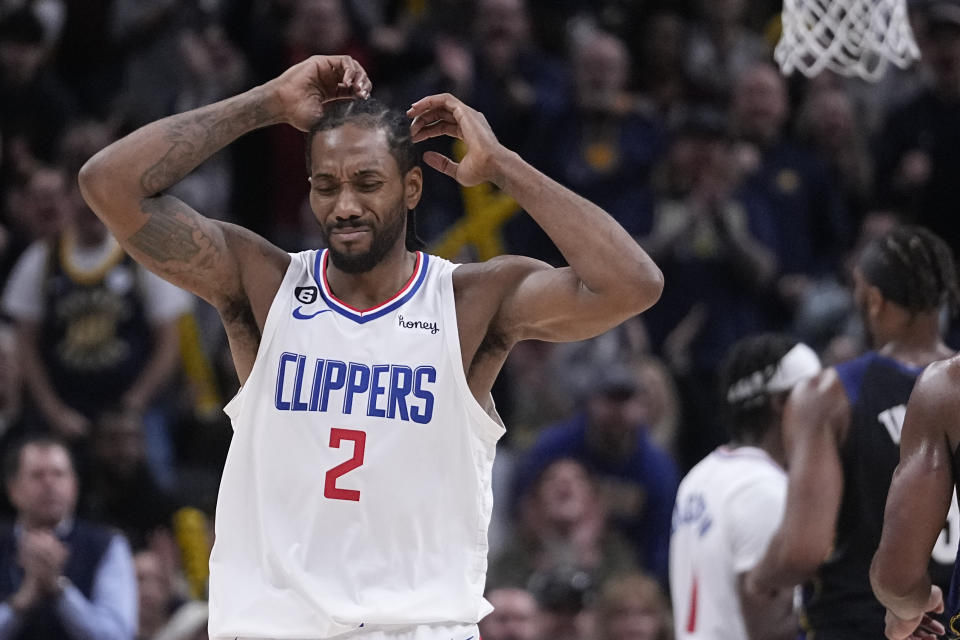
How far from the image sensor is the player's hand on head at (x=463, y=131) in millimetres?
4566

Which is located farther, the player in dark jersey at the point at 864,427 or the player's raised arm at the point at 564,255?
the player in dark jersey at the point at 864,427

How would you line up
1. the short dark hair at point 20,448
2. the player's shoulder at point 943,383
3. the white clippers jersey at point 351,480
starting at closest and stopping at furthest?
the player's shoulder at point 943,383
the white clippers jersey at point 351,480
the short dark hair at point 20,448

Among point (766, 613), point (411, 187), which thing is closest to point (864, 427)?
point (766, 613)

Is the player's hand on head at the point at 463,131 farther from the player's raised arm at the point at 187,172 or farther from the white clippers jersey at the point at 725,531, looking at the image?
the white clippers jersey at the point at 725,531

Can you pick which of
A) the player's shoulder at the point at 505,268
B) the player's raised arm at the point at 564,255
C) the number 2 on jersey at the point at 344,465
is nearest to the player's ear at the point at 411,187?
the player's raised arm at the point at 564,255

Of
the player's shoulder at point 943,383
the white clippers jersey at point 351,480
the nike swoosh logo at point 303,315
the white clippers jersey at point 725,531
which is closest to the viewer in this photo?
the player's shoulder at point 943,383

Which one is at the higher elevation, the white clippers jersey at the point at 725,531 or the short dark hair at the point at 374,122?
the short dark hair at the point at 374,122

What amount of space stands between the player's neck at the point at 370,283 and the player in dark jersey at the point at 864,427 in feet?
5.66

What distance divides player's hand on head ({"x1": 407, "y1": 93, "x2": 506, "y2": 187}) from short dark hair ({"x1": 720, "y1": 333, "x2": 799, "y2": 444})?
6.68ft

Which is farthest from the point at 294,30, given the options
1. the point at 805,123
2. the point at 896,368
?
the point at 896,368

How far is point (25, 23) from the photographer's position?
10.3 meters

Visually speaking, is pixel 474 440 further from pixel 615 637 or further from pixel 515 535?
pixel 515 535

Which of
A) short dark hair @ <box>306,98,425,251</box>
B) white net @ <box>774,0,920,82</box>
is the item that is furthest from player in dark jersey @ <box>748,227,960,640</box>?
short dark hair @ <box>306,98,425,251</box>

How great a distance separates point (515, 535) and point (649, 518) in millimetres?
767
